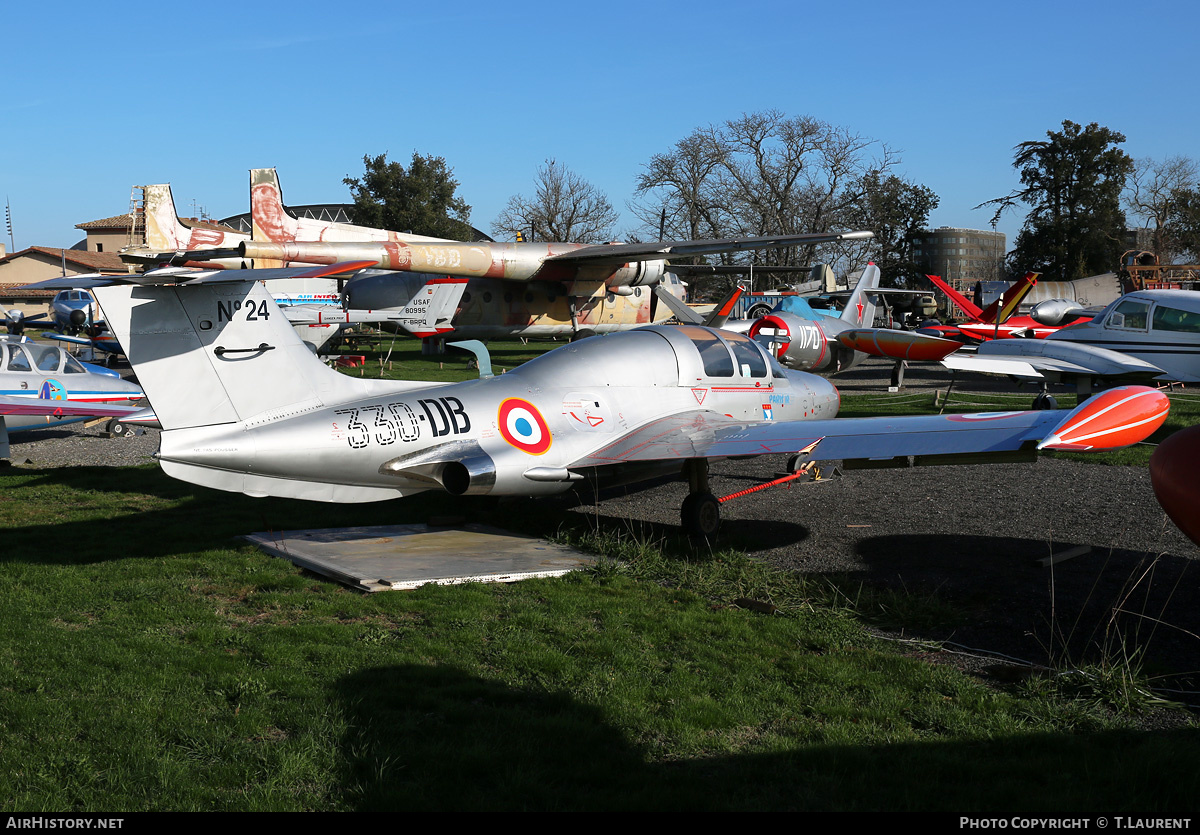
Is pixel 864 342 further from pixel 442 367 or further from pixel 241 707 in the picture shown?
pixel 241 707

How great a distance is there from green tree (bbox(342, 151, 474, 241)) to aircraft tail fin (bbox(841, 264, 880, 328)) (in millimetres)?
48594

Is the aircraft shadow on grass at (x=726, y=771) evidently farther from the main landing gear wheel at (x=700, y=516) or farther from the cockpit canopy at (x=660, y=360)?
the cockpit canopy at (x=660, y=360)

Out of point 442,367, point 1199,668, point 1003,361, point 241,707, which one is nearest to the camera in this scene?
point 241,707

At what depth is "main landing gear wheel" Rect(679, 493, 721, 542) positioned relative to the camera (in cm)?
849

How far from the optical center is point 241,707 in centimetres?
468

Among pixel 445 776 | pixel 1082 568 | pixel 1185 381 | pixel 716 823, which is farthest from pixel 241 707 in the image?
pixel 1185 381

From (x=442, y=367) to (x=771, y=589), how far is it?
2058cm

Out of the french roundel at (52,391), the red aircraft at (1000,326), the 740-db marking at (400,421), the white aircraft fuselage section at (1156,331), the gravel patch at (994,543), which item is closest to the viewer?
the gravel patch at (994,543)

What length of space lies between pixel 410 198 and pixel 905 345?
2273 inches

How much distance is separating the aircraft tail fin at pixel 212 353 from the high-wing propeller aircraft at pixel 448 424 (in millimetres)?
10

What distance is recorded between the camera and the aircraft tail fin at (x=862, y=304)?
2369 cm

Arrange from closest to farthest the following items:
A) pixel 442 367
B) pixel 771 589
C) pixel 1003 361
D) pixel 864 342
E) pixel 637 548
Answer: pixel 771 589, pixel 637 548, pixel 1003 361, pixel 864 342, pixel 442 367

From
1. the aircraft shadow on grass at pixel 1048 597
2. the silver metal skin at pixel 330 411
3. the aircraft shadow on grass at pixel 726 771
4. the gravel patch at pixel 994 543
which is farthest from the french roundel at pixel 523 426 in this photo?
the aircraft shadow on grass at pixel 726 771

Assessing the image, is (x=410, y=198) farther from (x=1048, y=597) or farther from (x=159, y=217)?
(x=1048, y=597)
